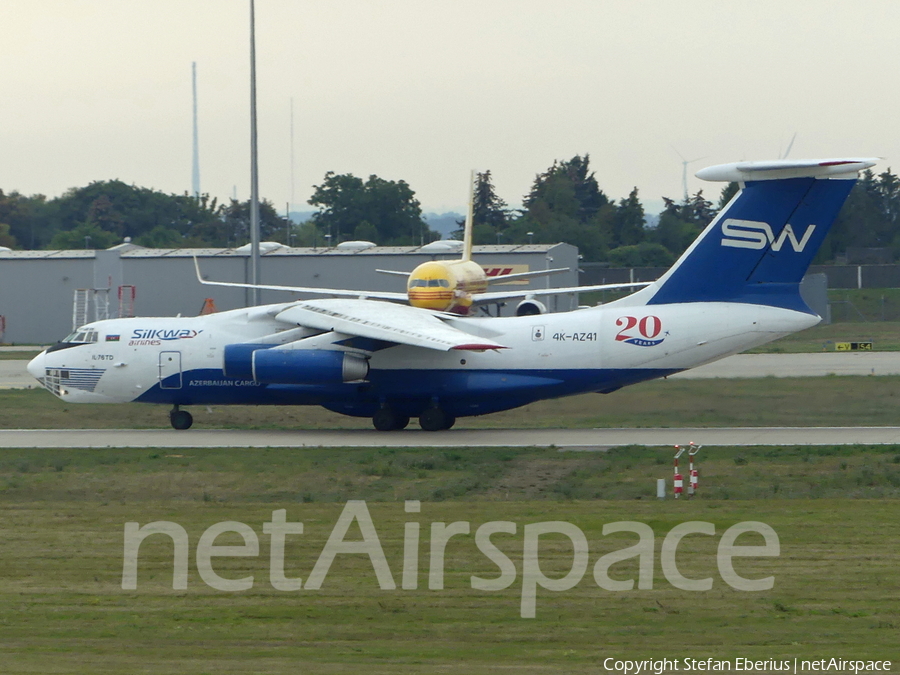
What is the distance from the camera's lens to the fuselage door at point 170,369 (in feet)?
80.3

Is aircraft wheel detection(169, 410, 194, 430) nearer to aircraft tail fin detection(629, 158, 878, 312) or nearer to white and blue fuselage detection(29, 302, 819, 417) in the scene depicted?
white and blue fuselage detection(29, 302, 819, 417)

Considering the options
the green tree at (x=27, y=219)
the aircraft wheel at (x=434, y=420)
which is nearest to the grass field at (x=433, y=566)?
the aircraft wheel at (x=434, y=420)

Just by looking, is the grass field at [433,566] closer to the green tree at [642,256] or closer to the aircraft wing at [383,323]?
the aircraft wing at [383,323]

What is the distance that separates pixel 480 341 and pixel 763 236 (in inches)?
231

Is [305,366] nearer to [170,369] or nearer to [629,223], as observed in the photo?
[170,369]

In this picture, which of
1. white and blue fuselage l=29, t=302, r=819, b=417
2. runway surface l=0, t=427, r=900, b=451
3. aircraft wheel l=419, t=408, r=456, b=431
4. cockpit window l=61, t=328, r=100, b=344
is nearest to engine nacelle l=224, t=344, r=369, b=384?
white and blue fuselage l=29, t=302, r=819, b=417

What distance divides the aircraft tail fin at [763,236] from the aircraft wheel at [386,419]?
616cm

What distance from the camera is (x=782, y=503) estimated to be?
1531 centimetres

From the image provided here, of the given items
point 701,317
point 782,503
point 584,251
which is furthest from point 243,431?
point 584,251

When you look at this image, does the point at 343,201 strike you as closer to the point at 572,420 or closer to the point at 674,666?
the point at 572,420

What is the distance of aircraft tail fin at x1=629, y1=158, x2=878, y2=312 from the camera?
830 inches

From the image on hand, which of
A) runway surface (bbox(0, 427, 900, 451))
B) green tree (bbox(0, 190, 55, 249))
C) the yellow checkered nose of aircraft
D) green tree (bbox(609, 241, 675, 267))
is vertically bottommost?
runway surface (bbox(0, 427, 900, 451))

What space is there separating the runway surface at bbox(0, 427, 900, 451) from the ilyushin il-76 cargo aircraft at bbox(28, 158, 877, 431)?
73 centimetres

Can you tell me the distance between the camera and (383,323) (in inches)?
885
